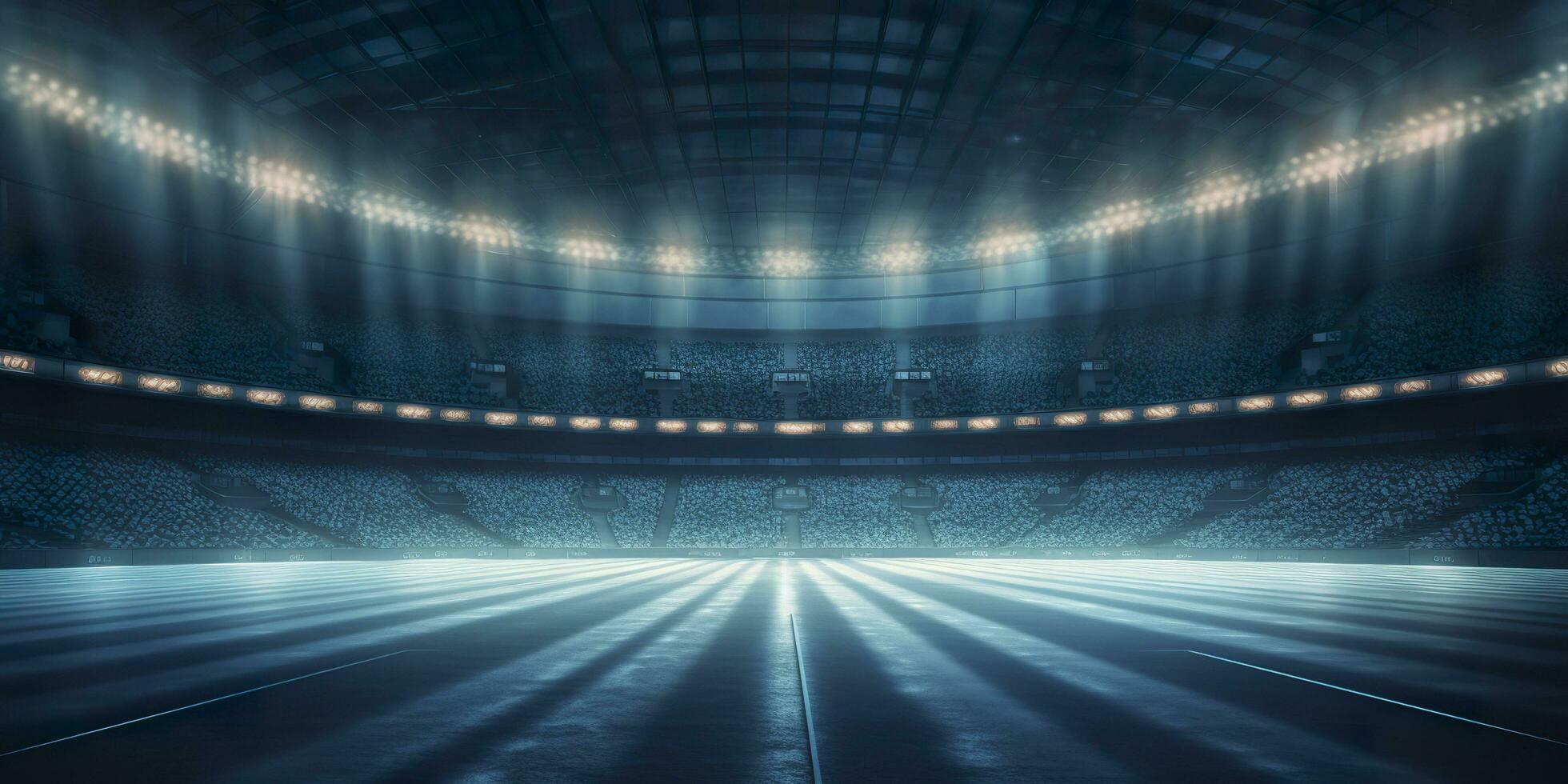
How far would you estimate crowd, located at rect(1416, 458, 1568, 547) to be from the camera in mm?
25328

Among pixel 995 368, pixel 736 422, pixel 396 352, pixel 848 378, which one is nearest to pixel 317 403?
pixel 396 352

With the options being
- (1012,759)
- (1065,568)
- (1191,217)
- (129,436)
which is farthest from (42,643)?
(1191,217)

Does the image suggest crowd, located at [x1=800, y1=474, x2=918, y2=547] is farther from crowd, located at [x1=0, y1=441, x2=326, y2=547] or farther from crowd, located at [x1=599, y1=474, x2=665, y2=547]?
crowd, located at [x1=0, y1=441, x2=326, y2=547]

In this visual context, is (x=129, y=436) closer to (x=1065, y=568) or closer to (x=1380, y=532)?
(x=1065, y=568)

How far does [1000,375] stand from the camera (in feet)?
142

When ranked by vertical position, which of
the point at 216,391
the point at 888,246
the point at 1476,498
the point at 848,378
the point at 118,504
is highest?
the point at 888,246

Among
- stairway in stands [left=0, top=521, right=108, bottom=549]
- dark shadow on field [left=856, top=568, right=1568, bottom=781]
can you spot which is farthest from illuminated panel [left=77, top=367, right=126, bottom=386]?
dark shadow on field [left=856, top=568, right=1568, bottom=781]

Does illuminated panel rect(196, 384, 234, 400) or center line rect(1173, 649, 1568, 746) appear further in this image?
illuminated panel rect(196, 384, 234, 400)

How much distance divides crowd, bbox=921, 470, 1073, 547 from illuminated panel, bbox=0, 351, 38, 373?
35940mm

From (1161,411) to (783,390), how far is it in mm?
19249

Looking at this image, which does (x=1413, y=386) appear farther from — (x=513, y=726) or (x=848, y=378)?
(x=513, y=726)

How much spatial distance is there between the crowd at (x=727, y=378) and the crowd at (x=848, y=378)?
183cm

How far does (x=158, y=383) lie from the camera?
29.2 metres

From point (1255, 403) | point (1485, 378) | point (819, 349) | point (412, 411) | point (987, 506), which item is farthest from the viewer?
point (819, 349)
